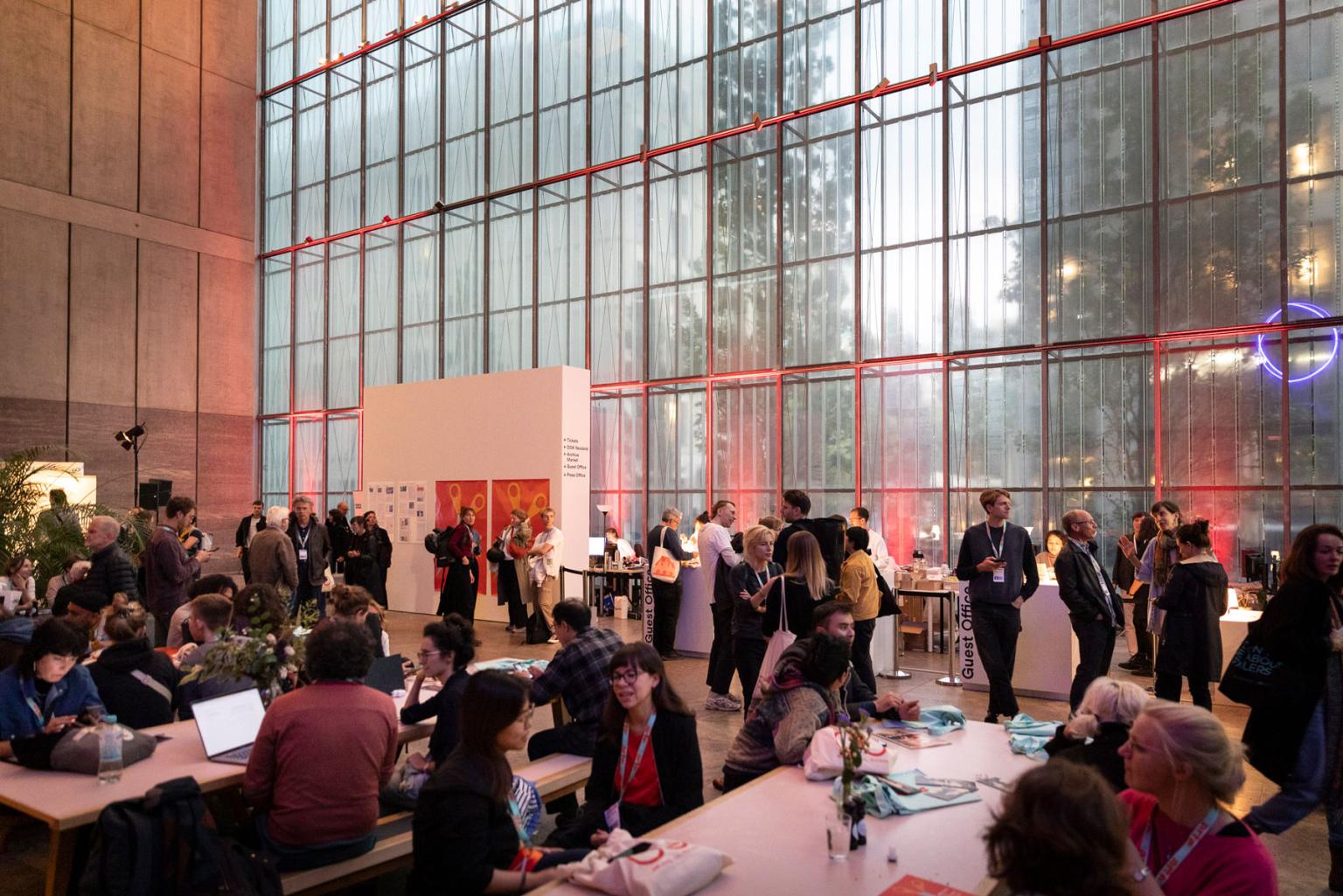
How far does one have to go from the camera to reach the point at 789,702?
374 centimetres

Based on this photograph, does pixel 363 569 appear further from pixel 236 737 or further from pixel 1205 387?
pixel 1205 387

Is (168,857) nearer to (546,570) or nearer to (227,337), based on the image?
(546,570)

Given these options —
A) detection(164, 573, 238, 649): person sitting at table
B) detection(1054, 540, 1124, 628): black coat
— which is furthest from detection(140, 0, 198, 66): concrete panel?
detection(1054, 540, 1124, 628): black coat

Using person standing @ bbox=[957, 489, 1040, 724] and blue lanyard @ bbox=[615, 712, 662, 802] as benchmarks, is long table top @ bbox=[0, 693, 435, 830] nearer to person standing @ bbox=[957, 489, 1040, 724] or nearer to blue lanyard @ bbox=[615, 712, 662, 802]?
blue lanyard @ bbox=[615, 712, 662, 802]

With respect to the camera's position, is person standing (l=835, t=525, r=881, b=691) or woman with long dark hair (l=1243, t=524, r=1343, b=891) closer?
woman with long dark hair (l=1243, t=524, r=1343, b=891)

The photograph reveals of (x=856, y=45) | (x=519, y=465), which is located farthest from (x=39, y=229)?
(x=856, y=45)

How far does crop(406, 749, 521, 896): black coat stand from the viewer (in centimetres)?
269

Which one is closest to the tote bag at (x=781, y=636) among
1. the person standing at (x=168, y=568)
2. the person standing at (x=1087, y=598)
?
the person standing at (x=1087, y=598)

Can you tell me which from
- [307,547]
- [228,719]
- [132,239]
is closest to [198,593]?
[228,719]

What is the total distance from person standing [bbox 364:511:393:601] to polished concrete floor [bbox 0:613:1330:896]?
1694 mm

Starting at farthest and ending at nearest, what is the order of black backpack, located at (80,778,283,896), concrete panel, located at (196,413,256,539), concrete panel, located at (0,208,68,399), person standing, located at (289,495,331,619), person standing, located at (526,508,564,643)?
concrete panel, located at (196,413,256,539) → concrete panel, located at (0,208,68,399) → person standing, located at (526,508,564,643) → person standing, located at (289,495,331,619) → black backpack, located at (80,778,283,896)

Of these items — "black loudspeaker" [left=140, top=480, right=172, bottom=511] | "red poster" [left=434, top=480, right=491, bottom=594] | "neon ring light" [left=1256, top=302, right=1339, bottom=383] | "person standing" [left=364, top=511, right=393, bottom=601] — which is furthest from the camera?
"black loudspeaker" [left=140, top=480, right=172, bottom=511]

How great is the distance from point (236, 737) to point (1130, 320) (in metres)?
10.6

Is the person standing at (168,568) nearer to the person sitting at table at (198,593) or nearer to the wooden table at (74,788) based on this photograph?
the person sitting at table at (198,593)
